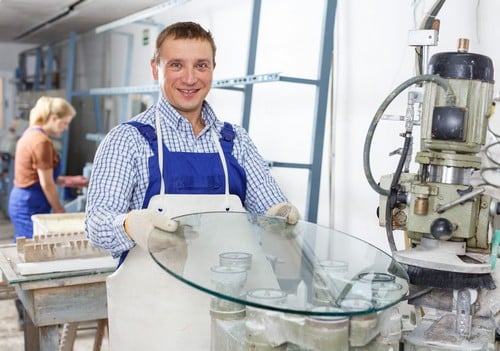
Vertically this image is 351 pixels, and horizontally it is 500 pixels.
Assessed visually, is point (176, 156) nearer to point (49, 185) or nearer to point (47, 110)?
point (49, 185)

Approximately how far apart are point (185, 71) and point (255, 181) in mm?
405

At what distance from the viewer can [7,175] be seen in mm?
7547

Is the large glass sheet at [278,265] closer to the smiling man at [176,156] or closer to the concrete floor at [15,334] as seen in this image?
the smiling man at [176,156]

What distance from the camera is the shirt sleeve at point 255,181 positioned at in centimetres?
188

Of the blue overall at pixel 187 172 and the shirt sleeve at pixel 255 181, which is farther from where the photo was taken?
the shirt sleeve at pixel 255 181

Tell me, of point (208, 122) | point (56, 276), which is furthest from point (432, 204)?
point (56, 276)

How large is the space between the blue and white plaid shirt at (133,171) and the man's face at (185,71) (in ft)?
0.13

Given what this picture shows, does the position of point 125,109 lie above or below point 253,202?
above

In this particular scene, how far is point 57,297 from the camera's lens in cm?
221

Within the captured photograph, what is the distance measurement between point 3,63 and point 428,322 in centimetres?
938

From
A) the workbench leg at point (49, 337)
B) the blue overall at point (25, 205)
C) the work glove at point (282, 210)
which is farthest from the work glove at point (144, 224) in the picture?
the blue overall at point (25, 205)

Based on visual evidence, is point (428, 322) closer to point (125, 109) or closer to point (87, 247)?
point (87, 247)

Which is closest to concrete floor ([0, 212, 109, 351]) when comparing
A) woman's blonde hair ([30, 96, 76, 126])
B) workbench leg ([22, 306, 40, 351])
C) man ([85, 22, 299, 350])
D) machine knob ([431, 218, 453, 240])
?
workbench leg ([22, 306, 40, 351])

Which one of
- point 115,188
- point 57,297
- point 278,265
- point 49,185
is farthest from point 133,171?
point 49,185
